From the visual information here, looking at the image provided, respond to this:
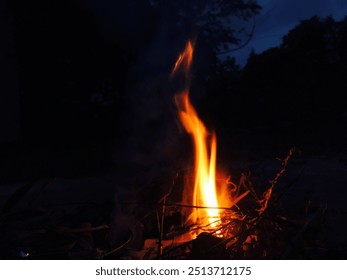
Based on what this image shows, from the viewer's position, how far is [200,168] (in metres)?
2.94

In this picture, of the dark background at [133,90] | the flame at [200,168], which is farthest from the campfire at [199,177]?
the dark background at [133,90]

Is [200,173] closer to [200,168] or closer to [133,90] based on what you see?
[200,168]

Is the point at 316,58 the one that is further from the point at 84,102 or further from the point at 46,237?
the point at 46,237

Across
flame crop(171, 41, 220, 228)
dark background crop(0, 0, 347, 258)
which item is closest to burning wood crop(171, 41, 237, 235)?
flame crop(171, 41, 220, 228)

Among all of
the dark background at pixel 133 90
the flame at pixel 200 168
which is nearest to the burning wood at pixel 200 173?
the flame at pixel 200 168

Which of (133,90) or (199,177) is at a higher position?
(133,90)

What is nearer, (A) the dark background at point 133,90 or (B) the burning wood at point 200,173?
(B) the burning wood at point 200,173

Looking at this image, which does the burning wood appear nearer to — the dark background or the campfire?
the campfire

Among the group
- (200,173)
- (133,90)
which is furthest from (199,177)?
(133,90)

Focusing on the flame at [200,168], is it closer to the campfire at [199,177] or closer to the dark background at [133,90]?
the campfire at [199,177]

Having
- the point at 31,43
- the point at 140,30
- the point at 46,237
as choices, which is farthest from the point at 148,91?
the point at 46,237

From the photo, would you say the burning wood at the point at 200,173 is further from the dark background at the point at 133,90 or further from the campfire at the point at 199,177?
the dark background at the point at 133,90

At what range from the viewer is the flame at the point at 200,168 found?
2.85m
